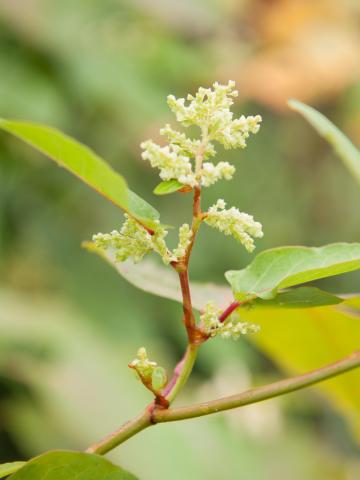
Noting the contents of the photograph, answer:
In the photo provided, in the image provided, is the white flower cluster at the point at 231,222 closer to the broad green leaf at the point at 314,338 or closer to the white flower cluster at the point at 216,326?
the white flower cluster at the point at 216,326

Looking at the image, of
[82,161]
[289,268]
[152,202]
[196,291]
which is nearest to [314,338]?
[196,291]

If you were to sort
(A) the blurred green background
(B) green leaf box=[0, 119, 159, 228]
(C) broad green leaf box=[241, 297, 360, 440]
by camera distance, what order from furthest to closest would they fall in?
A: (A) the blurred green background, (C) broad green leaf box=[241, 297, 360, 440], (B) green leaf box=[0, 119, 159, 228]

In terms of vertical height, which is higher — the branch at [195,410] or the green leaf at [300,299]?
the green leaf at [300,299]

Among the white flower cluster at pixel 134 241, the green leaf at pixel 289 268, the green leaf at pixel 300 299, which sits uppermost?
the white flower cluster at pixel 134 241

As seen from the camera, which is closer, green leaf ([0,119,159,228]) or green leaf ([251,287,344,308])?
green leaf ([0,119,159,228])

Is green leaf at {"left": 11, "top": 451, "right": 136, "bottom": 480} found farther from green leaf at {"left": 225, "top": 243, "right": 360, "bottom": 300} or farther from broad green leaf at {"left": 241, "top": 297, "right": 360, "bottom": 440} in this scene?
broad green leaf at {"left": 241, "top": 297, "right": 360, "bottom": 440}

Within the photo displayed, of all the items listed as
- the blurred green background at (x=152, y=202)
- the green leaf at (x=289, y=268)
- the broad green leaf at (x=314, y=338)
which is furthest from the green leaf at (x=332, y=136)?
the blurred green background at (x=152, y=202)

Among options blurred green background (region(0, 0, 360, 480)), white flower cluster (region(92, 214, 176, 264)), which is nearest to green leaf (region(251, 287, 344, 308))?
white flower cluster (region(92, 214, 176, 264))

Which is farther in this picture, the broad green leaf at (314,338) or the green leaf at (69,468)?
the broad green leaf at (314,338)
